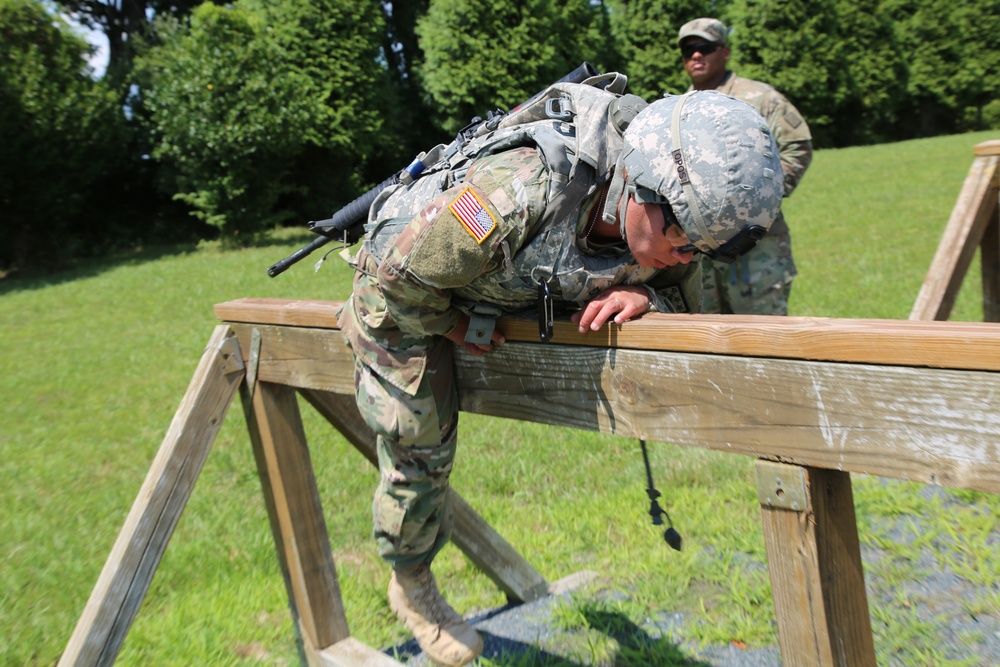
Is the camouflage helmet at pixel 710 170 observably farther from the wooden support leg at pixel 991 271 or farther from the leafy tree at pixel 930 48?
the leafy tree at pixel 930 48

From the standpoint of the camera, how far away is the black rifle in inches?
83.7

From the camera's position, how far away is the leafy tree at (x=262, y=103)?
14.6m

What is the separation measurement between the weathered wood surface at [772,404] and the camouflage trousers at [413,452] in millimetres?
113

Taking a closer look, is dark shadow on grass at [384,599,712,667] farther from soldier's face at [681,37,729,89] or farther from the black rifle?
soldier's face at [681,37,729,89]

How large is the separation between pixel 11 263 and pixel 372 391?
16.4 m

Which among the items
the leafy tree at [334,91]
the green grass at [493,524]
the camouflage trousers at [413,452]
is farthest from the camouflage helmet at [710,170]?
the leafy tree at [334,91]

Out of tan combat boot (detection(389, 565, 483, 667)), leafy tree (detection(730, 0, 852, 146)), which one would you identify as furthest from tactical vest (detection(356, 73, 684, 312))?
leafy tree (detection(730, 0, 852, 146))

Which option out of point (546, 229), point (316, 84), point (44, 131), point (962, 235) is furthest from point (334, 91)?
point (546, 229)

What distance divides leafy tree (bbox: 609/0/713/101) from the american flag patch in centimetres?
2324

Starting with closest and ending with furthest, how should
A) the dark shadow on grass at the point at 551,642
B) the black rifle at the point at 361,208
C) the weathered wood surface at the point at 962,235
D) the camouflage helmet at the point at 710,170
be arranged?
the camouflage helmet at the point at 710,170 → the black rifle at the point at 361,208 → the dark shadow on grass at the point at 551,642 → the weathered wood surface at the point at 962,235

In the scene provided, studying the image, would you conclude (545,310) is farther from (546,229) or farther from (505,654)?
(505,654)

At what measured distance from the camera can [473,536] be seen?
3166 millimetres

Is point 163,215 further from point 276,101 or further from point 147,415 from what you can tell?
point 147,415

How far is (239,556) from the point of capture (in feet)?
12.8
